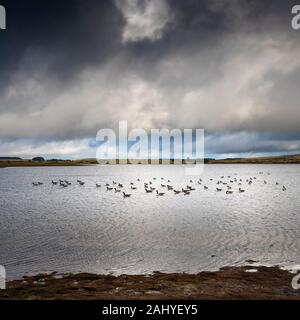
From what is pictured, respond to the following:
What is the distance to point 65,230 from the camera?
2272 cm

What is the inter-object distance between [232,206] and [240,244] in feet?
53.0

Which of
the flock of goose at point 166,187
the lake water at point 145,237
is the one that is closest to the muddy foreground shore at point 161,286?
the lake water at point 145,237

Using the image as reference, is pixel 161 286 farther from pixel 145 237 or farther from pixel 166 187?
pixel 166 187

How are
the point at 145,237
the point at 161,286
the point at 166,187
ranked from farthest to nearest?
the point at 166,187, the point at 145,237, the point at 161,286

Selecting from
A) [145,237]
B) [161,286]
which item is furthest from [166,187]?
[161,286]

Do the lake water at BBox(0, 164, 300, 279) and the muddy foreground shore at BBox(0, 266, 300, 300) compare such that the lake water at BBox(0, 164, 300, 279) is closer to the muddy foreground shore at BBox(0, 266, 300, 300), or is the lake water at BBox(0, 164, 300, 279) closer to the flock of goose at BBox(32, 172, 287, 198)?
the muddy foreground shore at BBox(0, 266, 300, 300)

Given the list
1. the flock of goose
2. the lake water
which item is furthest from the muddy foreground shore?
the flock of goose

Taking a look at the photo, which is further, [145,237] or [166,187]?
[166,187]

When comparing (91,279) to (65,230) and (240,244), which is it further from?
(65,230)

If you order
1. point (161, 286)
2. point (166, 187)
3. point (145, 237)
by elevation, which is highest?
point (166, 187)

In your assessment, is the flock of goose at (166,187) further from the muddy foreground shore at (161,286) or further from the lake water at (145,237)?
the muddy foreground shore at (161,286)

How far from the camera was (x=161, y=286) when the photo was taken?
37.8 feet

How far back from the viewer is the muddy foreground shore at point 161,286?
10.6m
